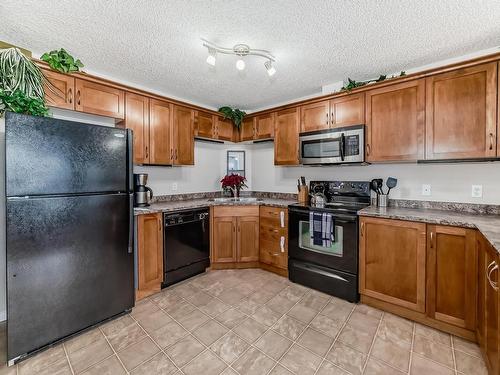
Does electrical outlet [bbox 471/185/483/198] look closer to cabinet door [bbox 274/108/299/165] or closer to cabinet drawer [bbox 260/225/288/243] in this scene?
cabinet door [bbox 274/108/299/165]

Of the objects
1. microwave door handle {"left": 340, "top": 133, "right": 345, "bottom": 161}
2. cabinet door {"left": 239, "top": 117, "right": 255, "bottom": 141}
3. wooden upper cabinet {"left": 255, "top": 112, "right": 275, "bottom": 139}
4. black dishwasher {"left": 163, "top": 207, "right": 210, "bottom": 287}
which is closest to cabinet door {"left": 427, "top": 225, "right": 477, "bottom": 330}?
microwave door handle {"left": 340, "top": 133, "right": 345, "bottom": 161}

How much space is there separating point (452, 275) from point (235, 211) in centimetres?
232

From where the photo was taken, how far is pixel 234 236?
11.0 ft

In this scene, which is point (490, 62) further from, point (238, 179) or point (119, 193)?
point (119, 193)

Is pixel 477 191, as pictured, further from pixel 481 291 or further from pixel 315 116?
pixel 315 116

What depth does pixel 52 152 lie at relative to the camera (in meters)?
1.81

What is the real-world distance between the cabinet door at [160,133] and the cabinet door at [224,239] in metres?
1.06

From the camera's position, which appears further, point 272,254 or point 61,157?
point 272,254

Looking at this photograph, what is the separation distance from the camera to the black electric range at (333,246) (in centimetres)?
250

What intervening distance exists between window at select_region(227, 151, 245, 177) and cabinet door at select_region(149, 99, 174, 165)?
4.06ft

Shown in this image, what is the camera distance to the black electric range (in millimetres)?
2496

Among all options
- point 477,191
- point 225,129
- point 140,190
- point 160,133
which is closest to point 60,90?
point 160,133

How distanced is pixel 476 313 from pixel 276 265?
6.36 ft

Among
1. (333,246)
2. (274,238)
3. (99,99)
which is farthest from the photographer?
(274,238)
